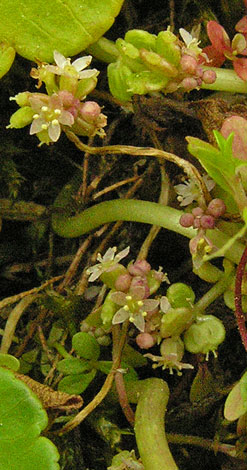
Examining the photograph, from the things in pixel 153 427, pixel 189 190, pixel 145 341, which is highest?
pixel 189 190

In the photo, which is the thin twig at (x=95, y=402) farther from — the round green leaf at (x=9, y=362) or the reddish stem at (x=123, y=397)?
the round green leaf at (x=9, y=362)

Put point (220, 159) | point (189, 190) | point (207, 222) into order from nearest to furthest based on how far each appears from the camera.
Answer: point (220, 159)
point (207, 222)
point (189, 190)

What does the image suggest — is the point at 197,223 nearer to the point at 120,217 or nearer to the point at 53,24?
the point at 120,217

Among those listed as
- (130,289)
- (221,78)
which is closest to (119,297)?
(130,289)

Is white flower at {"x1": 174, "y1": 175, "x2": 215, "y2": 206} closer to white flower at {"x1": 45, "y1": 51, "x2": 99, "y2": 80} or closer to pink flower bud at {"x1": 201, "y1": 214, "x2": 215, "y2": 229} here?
pink flower bud at {"x1": 201, "y1": 214, "x2": 215, "y2": 229}

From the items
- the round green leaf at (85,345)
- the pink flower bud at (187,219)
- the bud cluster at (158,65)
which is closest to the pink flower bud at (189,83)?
the bud cluster at (158,65)

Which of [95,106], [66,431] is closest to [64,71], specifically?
[95,106]

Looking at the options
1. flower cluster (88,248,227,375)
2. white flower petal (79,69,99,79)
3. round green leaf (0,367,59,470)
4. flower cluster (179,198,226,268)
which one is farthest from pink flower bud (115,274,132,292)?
white flower petal (79,69,99,79)
